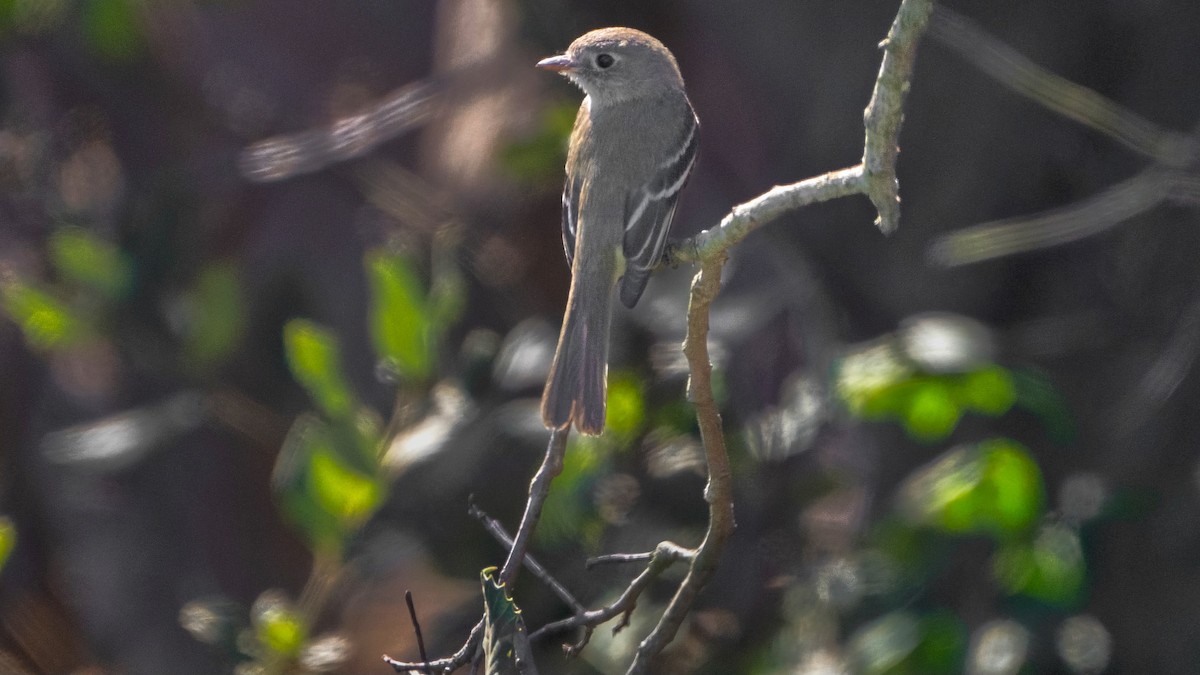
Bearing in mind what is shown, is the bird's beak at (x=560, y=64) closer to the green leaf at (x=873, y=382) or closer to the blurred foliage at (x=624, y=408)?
the blurred foliage at (x=624, y=408)

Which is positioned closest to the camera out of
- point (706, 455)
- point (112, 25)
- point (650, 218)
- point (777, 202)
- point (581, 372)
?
point (777, 202)

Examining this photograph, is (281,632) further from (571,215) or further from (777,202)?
(777,202)

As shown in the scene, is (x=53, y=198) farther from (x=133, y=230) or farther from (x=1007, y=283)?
(x=1007, y=283)

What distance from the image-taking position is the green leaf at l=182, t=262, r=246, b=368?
4492mm

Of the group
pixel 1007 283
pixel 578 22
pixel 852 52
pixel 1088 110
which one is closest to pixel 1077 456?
pixel 1007 283

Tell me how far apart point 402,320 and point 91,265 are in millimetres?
1399

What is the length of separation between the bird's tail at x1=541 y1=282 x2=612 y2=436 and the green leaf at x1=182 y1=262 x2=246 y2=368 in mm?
1822

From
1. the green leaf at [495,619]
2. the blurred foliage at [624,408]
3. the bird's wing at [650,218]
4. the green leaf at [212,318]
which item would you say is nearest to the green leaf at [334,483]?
the blurred foliage at [624,408]

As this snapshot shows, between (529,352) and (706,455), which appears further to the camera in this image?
(529,352)

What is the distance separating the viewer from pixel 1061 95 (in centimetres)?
423

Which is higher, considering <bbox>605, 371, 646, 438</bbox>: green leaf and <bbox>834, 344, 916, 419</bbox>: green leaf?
<bbox>834, 344, 916, 419</bbox>: green leaf

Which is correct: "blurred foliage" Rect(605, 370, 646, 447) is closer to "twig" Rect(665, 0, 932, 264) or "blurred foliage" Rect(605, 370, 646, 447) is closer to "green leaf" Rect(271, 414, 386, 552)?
"green leaf" Rect(271, 414, 386, 552)

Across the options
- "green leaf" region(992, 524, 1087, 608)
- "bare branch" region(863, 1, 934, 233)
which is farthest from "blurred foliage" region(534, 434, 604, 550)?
"bare branch" region(863, 1, 934, 233)

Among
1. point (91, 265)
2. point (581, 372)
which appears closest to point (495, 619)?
point (581, 372)
